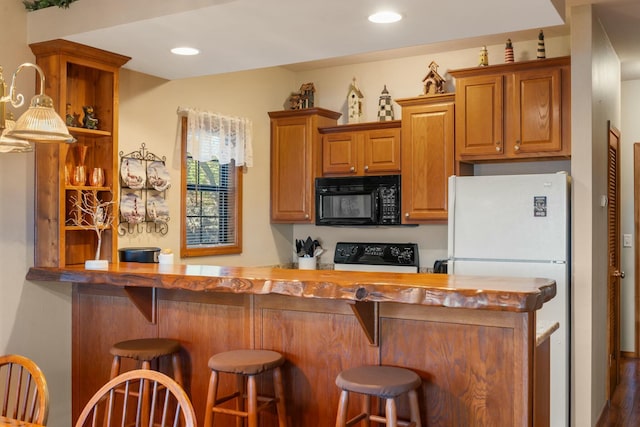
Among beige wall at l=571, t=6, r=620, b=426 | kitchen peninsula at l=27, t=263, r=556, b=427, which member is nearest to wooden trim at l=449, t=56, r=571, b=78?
beige wall at l=571, t=6, r=620, b=426


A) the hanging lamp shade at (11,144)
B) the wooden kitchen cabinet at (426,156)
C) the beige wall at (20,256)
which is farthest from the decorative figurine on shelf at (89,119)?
the wooden kitchen cabinet at (426,156)

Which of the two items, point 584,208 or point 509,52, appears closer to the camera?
point 584,208

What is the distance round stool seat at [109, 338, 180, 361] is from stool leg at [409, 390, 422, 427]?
1259 mm

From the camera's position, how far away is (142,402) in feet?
7.98

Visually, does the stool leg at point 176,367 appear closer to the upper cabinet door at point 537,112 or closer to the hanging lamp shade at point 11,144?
the hanging lamp shade at point 11,144

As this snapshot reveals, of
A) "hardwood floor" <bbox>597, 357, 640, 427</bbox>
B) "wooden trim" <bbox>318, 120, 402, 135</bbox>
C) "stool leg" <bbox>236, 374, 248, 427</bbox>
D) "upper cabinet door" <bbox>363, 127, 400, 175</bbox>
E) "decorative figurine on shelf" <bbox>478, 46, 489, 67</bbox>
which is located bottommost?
"hardwood floor" <bbox>597, 357, 640, 427</bbox>

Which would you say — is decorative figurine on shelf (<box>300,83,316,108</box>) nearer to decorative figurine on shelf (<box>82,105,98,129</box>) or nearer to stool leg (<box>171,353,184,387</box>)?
decorative figurine on shelf (<box>82,105,98,129</box>)

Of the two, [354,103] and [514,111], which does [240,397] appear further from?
[354,103]

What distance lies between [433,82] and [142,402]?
3.44 meters

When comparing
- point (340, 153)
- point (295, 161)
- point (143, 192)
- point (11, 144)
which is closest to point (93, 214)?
point (143, 192)

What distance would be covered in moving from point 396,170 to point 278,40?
2077 millimetres

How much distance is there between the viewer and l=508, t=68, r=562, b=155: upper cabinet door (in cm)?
420

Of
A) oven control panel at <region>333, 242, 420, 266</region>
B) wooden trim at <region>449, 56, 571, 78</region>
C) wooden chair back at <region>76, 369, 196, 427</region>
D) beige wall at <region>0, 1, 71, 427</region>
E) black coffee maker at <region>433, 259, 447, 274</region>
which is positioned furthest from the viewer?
oven control panel at <region>333, 242, 420, 266</region>

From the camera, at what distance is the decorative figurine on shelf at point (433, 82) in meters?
4.90
